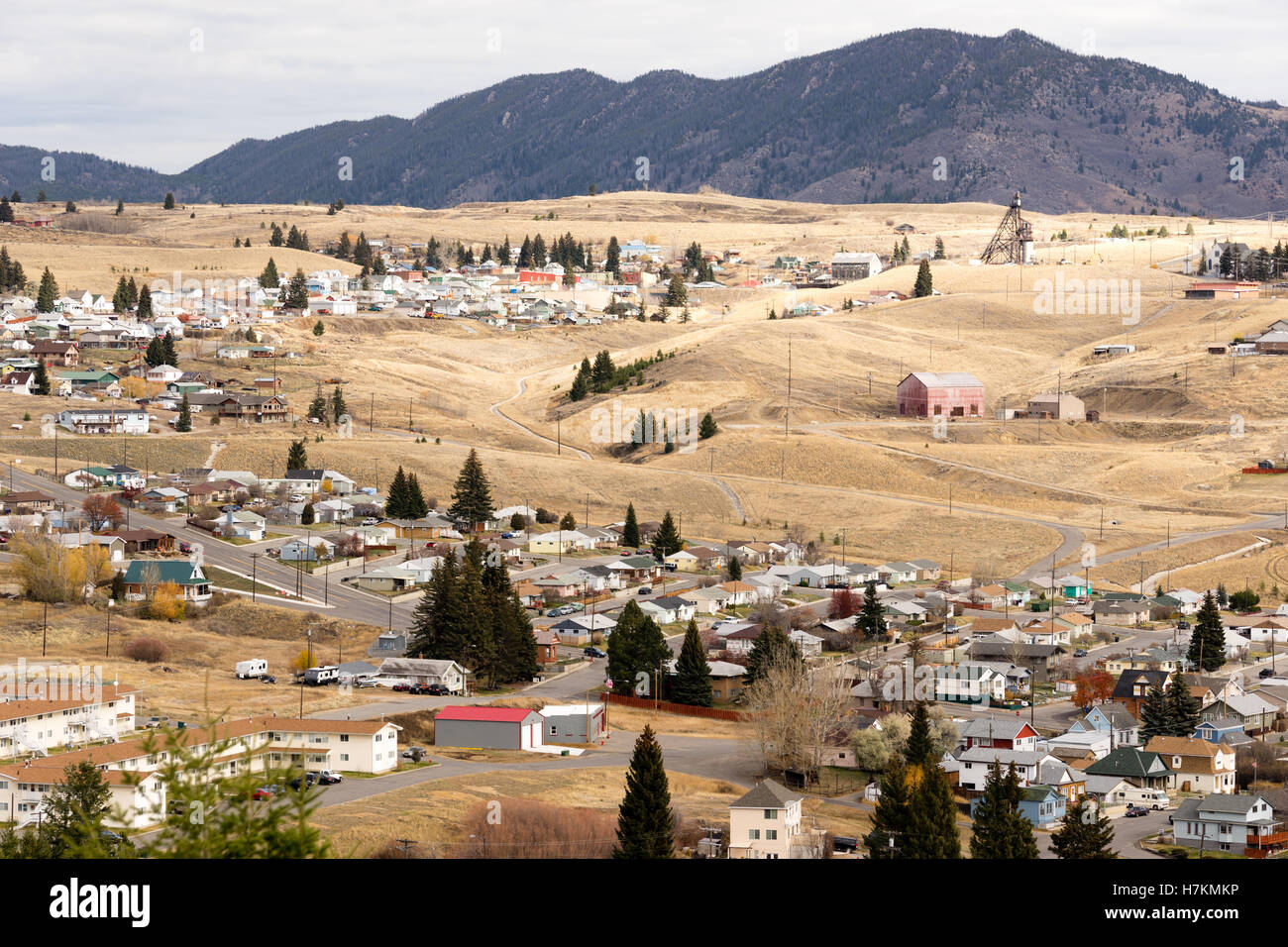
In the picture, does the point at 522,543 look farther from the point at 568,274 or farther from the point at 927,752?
the point at 568,274

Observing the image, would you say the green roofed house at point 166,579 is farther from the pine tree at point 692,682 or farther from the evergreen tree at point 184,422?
the evergreen tree at point 184,422

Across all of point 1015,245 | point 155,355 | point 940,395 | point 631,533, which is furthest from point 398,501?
point 1015,245

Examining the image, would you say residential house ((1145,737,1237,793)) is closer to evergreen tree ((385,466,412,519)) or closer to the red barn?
evergreen tree ((385,466,412,519))

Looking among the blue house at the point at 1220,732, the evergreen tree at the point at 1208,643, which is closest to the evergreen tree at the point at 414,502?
the evergreen tree at the point at 1208,643

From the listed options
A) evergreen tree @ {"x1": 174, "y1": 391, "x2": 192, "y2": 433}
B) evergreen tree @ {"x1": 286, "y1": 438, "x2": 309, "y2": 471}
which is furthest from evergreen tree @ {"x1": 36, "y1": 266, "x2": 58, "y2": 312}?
evergreen tree @ {"x1": 286, "y1": 438, "x2": 309, "y2": 471}

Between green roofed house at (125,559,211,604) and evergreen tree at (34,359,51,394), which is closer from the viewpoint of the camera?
green roofed house at (125,559,211,604)
